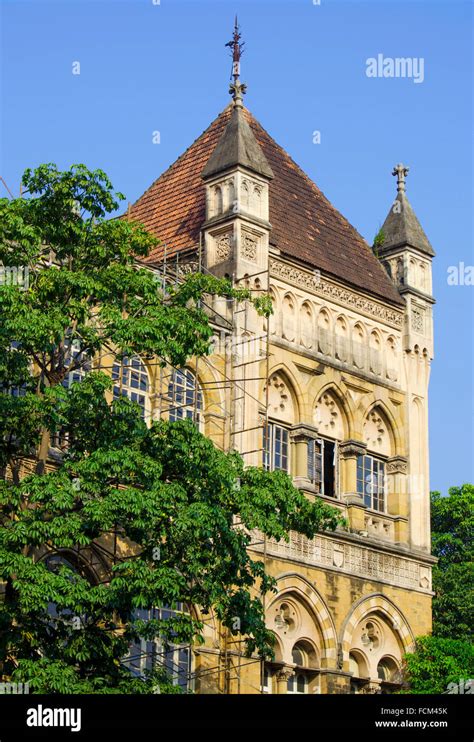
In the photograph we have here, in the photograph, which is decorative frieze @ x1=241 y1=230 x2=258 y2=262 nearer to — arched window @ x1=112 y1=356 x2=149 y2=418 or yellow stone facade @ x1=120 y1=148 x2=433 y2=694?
yellow stone facade @ x1=120 y1=148 x2=433 y2=694

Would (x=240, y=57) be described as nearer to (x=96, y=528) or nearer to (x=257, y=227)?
(x=257, y=227)

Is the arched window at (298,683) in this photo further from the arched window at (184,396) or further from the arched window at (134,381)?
the arched window at (134,381)

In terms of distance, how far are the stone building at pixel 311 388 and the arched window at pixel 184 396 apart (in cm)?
5

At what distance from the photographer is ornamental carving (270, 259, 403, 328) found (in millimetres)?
36219

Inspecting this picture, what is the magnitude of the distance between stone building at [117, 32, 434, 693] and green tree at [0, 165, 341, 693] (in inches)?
239

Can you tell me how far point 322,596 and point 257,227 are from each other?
27.4 feet

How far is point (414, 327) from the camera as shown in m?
39.5

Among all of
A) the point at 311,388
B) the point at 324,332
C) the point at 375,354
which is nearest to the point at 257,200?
the point at 324,332

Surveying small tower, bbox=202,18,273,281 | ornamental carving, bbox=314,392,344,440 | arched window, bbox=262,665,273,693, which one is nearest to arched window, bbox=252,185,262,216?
small tower, bbox=202,18,273,281

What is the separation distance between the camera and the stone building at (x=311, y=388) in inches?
1321

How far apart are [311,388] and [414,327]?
4.68 m

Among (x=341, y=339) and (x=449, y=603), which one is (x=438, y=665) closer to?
(x=449, y=603)

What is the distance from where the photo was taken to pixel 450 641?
35969 millimetres
